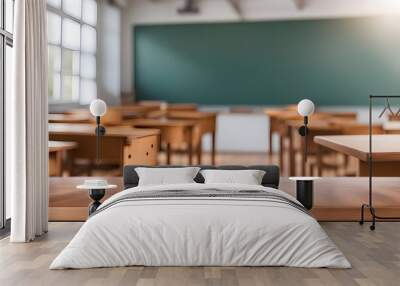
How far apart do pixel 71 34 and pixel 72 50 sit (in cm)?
Result: 27

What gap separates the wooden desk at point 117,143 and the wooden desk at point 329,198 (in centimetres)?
25

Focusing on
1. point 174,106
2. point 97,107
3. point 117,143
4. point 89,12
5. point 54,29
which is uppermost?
point 89,12

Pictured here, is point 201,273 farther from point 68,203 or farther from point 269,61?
point 269,61

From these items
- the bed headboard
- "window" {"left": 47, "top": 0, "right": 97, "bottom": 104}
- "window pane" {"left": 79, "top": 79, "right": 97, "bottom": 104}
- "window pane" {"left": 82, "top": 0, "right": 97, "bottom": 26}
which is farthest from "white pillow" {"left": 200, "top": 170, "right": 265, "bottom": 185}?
"window pane" {"left": 82, "top": 0, "right": 97, "bottom": 26}

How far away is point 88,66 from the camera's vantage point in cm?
1192

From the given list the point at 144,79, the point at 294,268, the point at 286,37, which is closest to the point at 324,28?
the point at 286,37

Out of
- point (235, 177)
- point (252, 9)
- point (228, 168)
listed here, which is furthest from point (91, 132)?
point (252, 9)

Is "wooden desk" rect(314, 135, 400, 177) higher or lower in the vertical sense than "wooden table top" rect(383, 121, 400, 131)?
lower

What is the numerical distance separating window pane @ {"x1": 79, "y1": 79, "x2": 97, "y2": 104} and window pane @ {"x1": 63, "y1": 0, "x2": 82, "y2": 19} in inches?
51.3

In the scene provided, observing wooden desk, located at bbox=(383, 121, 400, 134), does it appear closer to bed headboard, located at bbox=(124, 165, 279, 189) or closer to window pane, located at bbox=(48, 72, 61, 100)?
bed headboard, located at bbox=(124, 165, 279, 189)

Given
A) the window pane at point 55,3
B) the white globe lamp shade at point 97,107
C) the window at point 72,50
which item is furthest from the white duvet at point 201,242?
the window pane at point 55,3

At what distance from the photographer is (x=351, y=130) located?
7.01m

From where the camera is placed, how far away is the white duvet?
350cm

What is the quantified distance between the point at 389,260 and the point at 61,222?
97.8 inches
